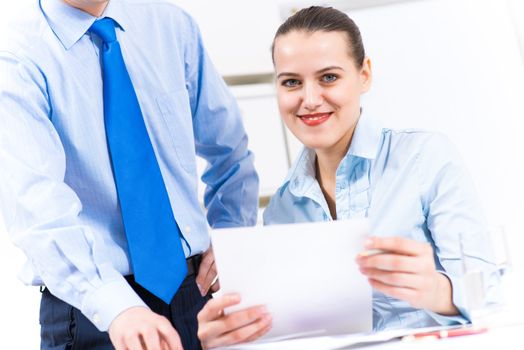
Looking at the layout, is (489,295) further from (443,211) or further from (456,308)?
(443,211)

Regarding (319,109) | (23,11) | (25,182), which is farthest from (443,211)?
(23,11)

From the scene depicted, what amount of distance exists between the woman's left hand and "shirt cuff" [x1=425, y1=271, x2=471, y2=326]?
0.03 m

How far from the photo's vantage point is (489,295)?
1.24 metres

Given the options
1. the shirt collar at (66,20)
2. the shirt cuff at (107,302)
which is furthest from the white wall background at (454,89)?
the shirt cuff at (107,302)

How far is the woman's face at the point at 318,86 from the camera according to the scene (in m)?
1.51

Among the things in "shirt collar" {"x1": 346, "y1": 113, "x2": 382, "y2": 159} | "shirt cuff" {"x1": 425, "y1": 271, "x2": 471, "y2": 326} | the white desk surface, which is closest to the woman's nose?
"shirt collar" {"x1": 346, "y1": 113, "x2": 382, "y2": 159}

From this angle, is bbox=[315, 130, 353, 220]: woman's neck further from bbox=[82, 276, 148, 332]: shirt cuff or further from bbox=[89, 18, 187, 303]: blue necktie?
bbox=[82, 276, 148, 332]: shirt cuff

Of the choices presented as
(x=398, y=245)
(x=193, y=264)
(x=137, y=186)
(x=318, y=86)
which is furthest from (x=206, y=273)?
(x=398, y=245)

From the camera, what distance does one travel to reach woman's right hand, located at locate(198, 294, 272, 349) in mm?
1060

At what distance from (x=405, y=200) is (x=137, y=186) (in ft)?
1.78

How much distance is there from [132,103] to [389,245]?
0.65m

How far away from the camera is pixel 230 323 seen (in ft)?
3.55

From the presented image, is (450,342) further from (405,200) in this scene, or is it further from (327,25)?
(327,25)

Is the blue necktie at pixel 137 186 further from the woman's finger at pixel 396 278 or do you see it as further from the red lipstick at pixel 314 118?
the woman's finger at pixel 396 278
